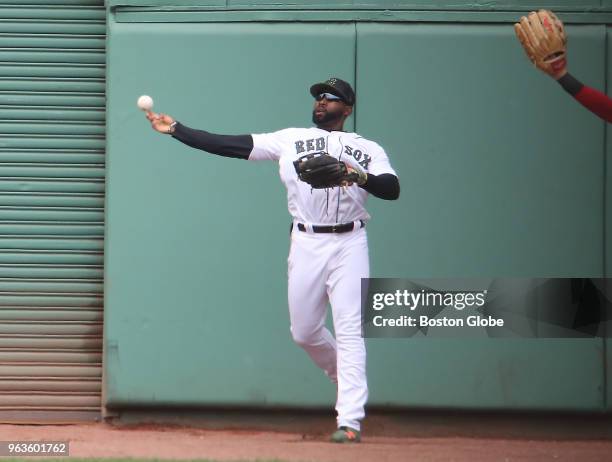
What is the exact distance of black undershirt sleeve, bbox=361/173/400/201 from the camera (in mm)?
7902

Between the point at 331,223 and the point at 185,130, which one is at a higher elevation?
the point at 185,130

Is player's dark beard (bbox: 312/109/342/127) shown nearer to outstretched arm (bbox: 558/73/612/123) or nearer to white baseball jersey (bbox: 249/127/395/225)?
white baseball jersey (bbox: 249/127/395/225)

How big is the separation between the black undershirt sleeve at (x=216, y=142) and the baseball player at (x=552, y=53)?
1.82 m

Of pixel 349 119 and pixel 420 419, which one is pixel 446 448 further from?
pixel 349 119

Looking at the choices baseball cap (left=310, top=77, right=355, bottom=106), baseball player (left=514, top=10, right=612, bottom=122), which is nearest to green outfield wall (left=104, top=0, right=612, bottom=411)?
baseball cap (left=310, top=77, right=355, bottom=106)

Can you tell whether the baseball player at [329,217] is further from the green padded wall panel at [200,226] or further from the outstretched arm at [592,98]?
the outstretched arm at [592,98]

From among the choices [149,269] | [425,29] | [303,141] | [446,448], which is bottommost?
[446,448]

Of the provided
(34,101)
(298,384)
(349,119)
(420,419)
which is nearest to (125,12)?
(34,101)

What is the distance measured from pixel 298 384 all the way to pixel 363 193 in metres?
1.41

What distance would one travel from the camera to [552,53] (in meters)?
7.10

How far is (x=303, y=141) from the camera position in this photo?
824cm

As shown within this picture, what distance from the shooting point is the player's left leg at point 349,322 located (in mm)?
7918

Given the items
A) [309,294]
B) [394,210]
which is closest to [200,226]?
[309,294]

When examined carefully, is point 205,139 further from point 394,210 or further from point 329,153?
point 394,210
